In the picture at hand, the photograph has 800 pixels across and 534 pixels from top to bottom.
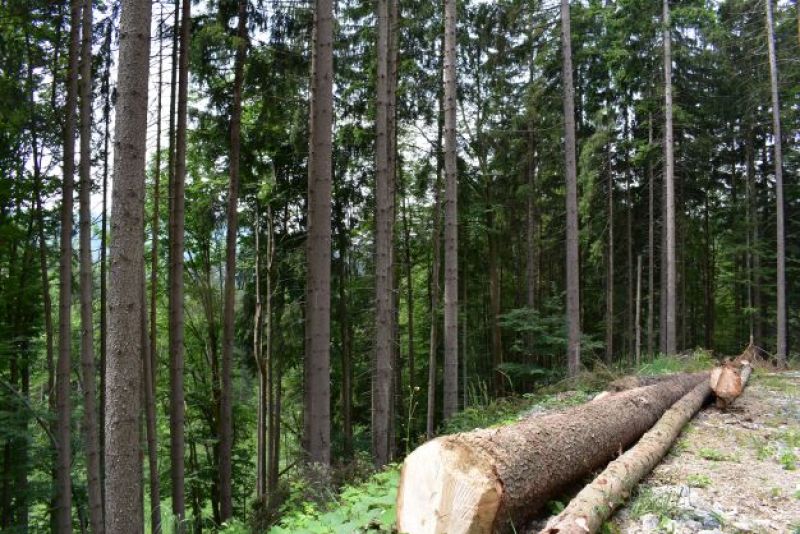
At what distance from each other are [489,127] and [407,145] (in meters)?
2.78

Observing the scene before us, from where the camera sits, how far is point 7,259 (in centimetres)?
1254

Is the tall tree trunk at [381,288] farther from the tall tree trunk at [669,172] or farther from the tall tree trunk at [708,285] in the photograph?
the tall tree trunk at [708,285]

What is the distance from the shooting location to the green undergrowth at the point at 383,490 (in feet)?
11.7

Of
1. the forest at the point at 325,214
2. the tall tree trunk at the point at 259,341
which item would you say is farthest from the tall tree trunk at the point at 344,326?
the tall tree trunk at the point at 259,341

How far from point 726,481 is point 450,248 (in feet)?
20.1

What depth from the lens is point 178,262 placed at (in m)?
9.23

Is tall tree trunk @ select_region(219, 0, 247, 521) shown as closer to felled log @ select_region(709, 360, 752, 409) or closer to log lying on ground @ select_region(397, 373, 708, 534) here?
log lying on ground @ select_region(397, 373, 708, 534)

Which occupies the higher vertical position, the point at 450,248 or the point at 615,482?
the point at 450,248

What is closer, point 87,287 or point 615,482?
point 615,482

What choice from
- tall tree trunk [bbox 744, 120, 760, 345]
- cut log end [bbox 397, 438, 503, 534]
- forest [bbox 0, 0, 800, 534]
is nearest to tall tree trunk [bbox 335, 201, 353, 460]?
forest [bbox 0, 0, 800, 534]

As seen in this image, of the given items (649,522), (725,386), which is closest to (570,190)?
(725,386)

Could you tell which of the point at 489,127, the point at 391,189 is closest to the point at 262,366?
the point at 391,189

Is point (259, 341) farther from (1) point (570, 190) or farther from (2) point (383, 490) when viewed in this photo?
(2) point (383, 490)

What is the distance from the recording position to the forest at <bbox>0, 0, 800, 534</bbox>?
7.44m
